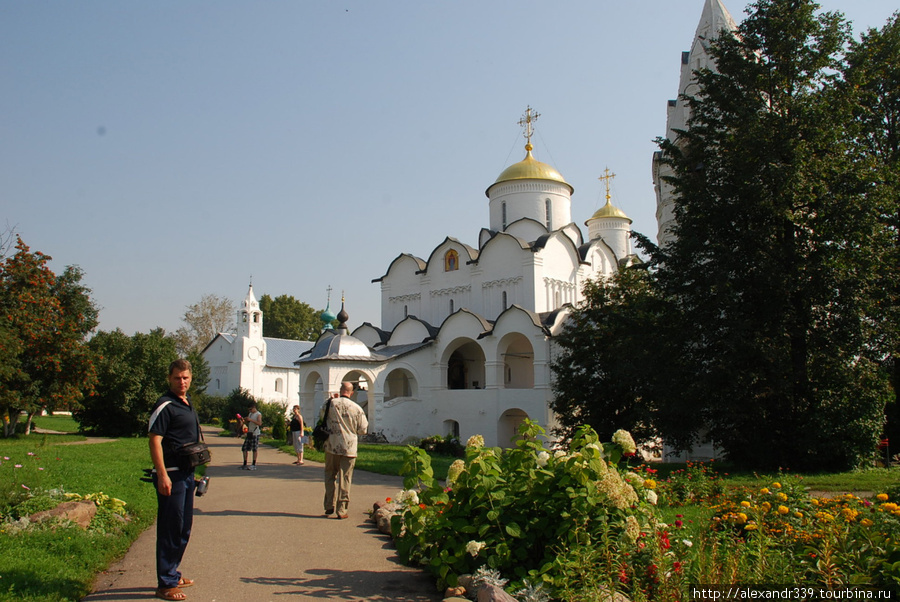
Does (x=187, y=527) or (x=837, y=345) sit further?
(x=837, y=345)

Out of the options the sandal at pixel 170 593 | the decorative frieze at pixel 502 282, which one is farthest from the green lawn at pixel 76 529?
the decorative frieze at pixel 502 282

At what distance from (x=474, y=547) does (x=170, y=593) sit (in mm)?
2095

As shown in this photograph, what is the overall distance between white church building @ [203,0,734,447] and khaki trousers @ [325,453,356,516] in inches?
606

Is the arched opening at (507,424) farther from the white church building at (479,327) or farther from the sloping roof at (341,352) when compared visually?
the sloping roof at (341,352)

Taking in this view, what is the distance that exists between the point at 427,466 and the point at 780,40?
41.6 feet

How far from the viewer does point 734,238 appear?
43.6 ft

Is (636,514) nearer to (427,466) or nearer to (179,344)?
(427,466)

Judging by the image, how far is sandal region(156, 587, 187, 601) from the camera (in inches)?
175

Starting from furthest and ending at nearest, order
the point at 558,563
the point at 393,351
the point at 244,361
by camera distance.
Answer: the point at 244,361, the point at 393,351, the point at 558,563

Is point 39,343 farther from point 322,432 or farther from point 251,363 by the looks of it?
point 251,363

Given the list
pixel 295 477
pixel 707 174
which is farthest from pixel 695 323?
pixel 295 477

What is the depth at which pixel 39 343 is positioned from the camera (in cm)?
2055

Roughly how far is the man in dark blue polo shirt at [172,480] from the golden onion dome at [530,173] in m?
28.1

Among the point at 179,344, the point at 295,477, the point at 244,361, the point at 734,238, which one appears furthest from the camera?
the point at 179,344
